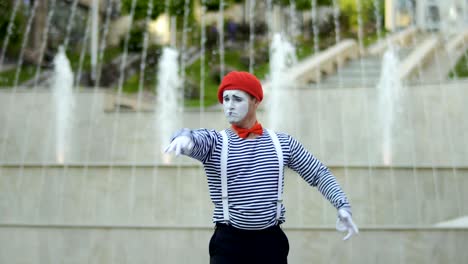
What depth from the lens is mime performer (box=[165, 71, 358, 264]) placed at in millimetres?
2689

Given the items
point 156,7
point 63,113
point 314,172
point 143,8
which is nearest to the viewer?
point 314,172

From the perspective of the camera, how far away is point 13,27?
22672mm

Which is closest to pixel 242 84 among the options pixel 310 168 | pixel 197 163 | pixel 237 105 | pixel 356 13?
pixel 237 105

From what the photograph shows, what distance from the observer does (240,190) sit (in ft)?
8.82

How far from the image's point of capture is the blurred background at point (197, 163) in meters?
5.50

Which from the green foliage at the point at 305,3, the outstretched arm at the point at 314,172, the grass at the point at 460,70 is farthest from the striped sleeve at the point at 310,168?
the green foliage at the point at 305,3

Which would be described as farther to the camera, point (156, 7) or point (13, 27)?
point (156, 7)

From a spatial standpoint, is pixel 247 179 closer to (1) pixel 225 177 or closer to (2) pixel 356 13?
(1) pixel 225 177

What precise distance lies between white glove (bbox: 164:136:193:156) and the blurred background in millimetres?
3024

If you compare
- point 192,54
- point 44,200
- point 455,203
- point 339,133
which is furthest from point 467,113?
point 192,54

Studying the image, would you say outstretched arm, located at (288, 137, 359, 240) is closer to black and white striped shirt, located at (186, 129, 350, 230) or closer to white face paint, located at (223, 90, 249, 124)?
black and white striped shirt, located at (186, 129, 350, 230)

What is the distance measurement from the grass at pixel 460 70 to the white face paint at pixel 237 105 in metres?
12.7

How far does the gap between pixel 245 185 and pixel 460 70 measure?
45.0 feet

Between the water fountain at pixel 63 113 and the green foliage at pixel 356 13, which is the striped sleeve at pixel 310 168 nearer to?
the water fountain at pixel 63 113
